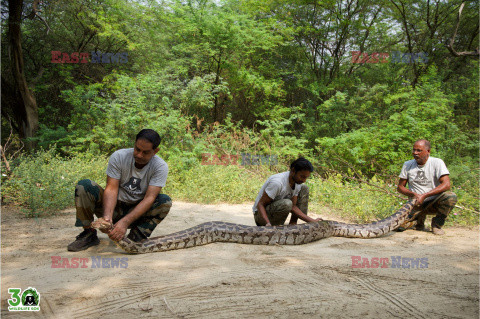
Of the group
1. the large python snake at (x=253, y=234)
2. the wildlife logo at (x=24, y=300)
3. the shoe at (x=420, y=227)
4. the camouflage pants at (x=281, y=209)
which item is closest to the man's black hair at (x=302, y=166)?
the camouflage pants at (x=281, y=209)

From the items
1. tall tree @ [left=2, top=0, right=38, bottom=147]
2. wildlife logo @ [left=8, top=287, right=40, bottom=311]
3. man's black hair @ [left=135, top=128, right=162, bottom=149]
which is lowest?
wildlife logo @ [left=8, top=287, right=40, bottom=311]

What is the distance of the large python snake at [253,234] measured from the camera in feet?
14.8

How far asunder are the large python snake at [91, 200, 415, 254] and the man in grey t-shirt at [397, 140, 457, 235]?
2.75 ft

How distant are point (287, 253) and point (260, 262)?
0.73 metres

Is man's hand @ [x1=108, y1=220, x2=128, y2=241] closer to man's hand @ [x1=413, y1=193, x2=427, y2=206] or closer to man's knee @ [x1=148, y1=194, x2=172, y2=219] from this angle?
man's knee @ [x1=148, y1=194, x2=172, y2=219]

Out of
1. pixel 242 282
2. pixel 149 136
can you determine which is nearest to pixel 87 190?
pixel 149 136

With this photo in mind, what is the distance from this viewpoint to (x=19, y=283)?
10.3 feet

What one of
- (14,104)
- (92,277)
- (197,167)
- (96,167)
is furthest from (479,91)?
(14,104)

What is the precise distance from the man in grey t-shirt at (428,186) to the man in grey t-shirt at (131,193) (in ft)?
16.9

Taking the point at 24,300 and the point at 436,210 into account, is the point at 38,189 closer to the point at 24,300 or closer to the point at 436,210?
the point at 24,300

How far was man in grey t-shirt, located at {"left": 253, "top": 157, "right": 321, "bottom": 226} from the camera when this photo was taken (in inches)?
211

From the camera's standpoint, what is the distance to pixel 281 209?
221 inches

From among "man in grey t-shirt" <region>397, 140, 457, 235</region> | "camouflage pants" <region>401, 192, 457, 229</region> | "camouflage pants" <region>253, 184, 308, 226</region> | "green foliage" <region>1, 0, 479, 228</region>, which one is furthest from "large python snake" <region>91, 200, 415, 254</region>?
"green foliage" <region>1, 0, 479, 228</region>

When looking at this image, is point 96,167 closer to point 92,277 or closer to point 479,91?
point 92,277
